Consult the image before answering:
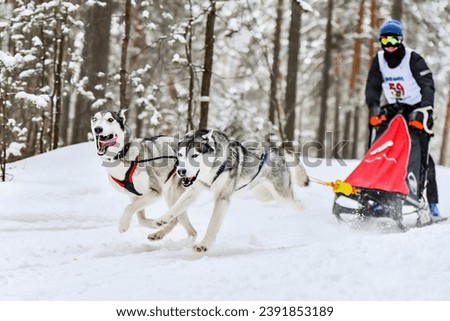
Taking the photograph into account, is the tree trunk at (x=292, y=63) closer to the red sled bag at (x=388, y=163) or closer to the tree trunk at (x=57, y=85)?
the tree trunk at (x=57, y=85)

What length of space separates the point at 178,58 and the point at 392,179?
4.71 m

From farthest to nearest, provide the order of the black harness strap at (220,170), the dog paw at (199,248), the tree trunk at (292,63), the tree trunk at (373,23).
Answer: the tree trunk at (373,23)
the tree trunk at (292,63)
the black harness strap at (220,170)
the dog paw at (199,248)

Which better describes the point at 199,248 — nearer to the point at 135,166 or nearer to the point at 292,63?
the point at 135,166

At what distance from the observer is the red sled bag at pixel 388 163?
6.10m

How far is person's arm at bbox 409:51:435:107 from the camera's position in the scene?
6.28 meters

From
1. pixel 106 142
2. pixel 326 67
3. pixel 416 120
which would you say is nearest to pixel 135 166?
pixel 106 142

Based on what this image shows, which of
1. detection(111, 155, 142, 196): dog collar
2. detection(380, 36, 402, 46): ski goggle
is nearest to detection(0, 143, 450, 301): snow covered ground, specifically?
detection(111, 155, 142, 196): dog collar

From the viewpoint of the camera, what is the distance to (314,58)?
74.1 feet

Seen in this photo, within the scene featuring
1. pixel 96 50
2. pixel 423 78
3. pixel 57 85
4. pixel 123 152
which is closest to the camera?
pixel 123 152

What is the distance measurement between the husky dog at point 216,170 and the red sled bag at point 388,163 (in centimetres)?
124

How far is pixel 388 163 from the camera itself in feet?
20.3

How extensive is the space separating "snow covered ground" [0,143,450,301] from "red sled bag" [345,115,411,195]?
0.63 meters

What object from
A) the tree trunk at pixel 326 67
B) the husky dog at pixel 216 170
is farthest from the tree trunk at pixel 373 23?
the husky dog at pixel 216 170

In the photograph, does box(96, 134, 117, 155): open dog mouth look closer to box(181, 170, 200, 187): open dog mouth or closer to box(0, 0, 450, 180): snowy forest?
box(181, 170, 200, 187): open dog mouth
